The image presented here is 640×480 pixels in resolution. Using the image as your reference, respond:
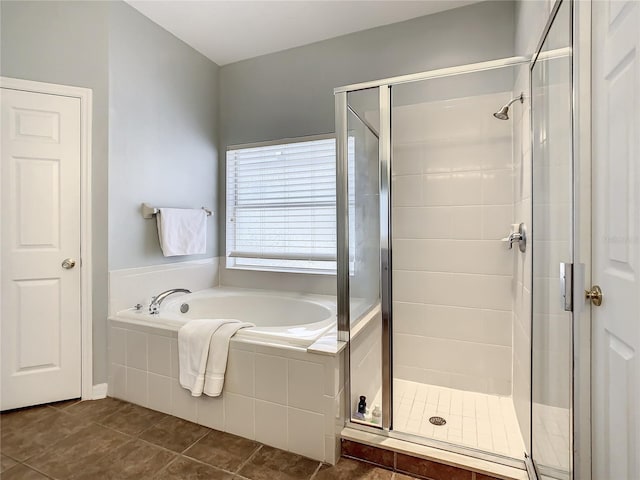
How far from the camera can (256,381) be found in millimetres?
1664

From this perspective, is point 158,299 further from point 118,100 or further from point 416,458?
point 416,458

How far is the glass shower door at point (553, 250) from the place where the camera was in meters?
1.00

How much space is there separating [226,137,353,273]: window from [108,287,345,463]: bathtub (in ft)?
3.06

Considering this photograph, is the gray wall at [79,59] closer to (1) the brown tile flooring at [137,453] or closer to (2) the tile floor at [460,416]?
(1) the brown tile flooring at [137,453]

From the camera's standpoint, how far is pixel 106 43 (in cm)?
213

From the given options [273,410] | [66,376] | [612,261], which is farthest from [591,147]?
[66,376]

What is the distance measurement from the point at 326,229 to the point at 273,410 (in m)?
1.46

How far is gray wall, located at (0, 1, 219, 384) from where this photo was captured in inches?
78.3

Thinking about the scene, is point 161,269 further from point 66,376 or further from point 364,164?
point 364,164

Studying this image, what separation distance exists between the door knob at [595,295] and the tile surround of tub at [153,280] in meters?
2.45

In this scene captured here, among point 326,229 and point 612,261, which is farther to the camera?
point 326,229

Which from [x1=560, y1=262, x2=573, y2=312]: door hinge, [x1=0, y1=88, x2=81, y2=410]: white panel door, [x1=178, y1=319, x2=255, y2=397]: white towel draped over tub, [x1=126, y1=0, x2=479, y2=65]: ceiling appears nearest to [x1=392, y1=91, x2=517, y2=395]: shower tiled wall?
[x1=126, y1=0, x2=479, y2=65]: ceiling

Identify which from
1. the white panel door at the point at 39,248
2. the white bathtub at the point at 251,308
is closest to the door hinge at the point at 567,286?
the white bathtub at the point at 251,308


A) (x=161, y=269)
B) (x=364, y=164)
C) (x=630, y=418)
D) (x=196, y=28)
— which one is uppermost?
(x=196, y=28)
